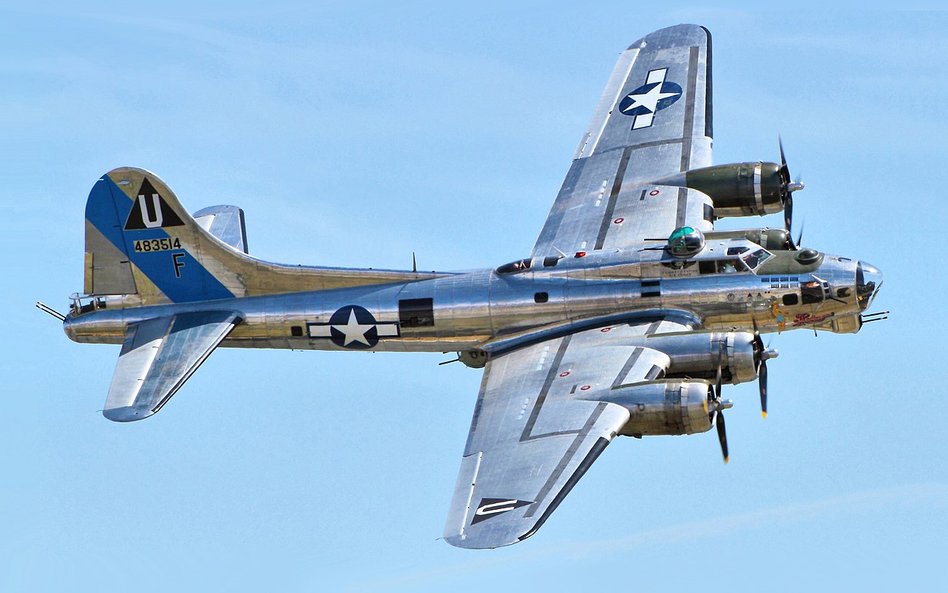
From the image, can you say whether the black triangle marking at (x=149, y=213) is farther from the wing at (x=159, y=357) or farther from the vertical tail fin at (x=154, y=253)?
the wing at (x=159, y=357)

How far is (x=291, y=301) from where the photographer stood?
4462cm

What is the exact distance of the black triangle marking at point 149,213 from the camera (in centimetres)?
4503

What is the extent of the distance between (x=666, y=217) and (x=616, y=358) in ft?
18.2

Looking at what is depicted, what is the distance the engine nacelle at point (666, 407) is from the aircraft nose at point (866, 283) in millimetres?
5483

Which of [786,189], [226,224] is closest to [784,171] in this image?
[786,189]

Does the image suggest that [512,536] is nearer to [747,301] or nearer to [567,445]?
[567,445]

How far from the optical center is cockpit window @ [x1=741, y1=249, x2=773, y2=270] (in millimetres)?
43219

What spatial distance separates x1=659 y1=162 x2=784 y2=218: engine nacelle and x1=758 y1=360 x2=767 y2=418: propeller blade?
256 inches

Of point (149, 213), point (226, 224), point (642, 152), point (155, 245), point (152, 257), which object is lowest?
point (152, 257)

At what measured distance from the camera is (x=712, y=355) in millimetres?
40906

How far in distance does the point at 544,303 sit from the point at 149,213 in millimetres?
9884

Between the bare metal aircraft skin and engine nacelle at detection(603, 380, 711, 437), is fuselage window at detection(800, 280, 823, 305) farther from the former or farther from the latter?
engine nacelle at detection(603, 380, 711, 437)

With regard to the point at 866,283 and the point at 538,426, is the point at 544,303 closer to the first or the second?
the point at 538,426

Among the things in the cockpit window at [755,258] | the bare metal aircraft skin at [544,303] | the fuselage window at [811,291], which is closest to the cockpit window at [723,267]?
the bare metal aircraft skin at [544,303]
